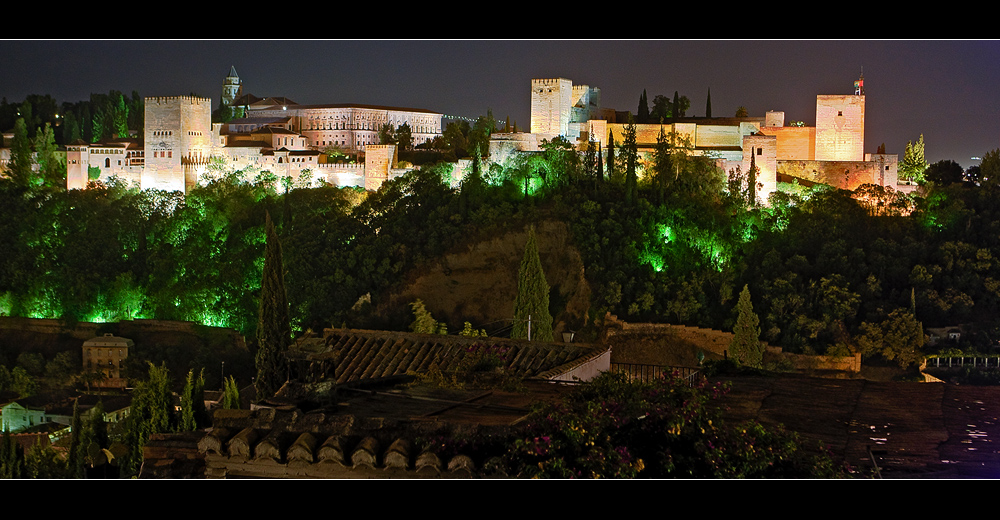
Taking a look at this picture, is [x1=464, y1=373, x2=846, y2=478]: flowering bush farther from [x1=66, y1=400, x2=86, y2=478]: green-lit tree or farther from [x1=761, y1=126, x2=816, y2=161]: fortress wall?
[x1=761, y1=126, x2=816, y2=161]: fortress wall

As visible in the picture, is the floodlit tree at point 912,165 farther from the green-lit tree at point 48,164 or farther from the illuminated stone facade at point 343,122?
the green-lit tree at point 48,164

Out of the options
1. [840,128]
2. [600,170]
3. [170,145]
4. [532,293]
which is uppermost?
[840,128]

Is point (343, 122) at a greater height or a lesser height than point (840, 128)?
greater

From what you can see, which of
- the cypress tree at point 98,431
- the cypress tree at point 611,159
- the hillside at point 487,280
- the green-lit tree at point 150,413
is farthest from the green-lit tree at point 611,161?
the cypress tree at point 98,431

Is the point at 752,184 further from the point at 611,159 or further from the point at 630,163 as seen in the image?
the point at 611,159

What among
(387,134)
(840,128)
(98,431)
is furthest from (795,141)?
(98,431)

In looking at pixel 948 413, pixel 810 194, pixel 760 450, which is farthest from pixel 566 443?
pixel 810 194

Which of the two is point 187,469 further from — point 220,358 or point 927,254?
point 927,254
